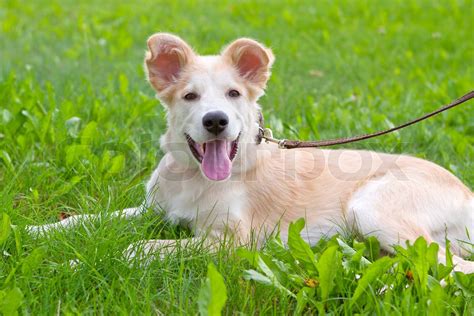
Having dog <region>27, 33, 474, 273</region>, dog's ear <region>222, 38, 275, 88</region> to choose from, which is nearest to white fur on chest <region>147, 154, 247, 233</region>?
dog <region>27, 33, 474, 273</region>

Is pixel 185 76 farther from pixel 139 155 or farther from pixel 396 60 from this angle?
pixel 396 60

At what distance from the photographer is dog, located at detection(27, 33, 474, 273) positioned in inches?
143

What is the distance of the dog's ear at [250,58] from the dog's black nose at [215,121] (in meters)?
0.47

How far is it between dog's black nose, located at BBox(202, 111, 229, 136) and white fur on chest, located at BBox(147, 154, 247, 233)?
39cm

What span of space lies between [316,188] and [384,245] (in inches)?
25.0

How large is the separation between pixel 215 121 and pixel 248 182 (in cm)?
53

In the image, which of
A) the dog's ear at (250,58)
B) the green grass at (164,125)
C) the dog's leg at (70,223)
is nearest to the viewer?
the green grass at (164,125)

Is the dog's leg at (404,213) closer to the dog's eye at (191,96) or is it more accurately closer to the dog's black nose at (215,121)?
the dog's black nose at (215,121)

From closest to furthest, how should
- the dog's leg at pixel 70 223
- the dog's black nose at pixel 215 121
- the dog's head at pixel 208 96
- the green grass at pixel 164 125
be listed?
the green grass at pixel 164 125 < the dog's leg at pixel 70 223 < the dog's black nose at pixel 215 121 < the dog's head at pixel 208 96

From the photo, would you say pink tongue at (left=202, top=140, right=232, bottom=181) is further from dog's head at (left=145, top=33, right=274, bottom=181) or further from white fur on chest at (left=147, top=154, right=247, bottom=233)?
white fur on chest at (left=147, top=154, right=247, bottom=233)

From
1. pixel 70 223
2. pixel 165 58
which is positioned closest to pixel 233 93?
pixel 165 58

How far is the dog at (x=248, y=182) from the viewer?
3637mm

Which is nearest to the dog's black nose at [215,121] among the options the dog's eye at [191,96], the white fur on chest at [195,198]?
the dog's eye at [191,96]

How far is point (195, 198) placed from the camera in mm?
3793
